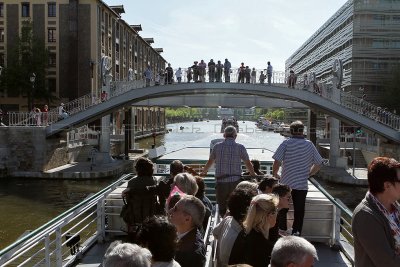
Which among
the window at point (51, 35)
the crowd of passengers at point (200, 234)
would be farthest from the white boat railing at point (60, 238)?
the window at point (51, 35)

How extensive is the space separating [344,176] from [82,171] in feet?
47.5

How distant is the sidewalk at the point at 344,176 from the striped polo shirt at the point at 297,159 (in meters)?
20.5

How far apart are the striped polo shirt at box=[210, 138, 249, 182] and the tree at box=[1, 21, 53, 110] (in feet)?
126

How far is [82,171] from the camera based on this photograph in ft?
88.4

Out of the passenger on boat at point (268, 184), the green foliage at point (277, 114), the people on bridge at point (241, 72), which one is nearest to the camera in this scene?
the passenger on boat at point (268, 184)

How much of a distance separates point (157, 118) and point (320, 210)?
73.4 meters

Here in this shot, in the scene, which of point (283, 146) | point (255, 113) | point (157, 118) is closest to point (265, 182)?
point (283, 146)

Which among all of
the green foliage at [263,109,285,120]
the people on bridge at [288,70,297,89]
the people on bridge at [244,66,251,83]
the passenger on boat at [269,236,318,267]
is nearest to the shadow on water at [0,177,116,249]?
the people on bridge at [244,66,251,83]

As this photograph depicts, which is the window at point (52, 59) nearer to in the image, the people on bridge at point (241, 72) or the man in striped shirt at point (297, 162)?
the people on bridge at point (241, 72)

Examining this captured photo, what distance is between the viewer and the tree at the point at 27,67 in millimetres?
42438

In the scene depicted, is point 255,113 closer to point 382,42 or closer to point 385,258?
point 382,42

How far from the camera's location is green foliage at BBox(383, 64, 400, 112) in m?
46.0

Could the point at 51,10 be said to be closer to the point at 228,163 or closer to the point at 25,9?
the point at 25,9

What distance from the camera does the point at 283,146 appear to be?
19.8ft
